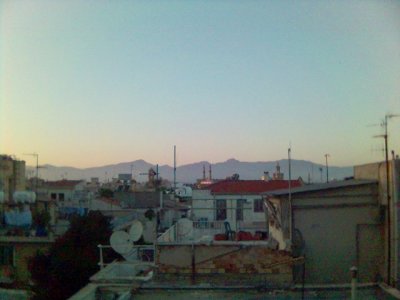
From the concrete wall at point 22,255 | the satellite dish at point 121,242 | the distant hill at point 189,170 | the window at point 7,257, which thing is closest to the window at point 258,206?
the concrete wall at point 22,255

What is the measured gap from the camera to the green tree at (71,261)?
472 inches

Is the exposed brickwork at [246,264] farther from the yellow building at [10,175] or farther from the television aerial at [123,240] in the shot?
the yellow building at [10,175]

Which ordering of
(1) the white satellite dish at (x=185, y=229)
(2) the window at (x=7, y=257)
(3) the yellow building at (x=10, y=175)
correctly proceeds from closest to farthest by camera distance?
(1) the white satellite dish at (x=185, y=229) < (2) the window at (x=7, y=257) < (3) the yellow building at (x=10, y=175)

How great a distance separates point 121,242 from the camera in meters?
→ 8.17

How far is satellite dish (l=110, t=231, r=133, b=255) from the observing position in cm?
810

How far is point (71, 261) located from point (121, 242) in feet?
16.0

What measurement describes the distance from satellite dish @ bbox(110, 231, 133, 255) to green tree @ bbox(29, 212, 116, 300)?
4.24 m

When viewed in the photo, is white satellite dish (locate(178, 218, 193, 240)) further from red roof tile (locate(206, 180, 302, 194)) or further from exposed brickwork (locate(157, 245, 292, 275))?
red roof tile (locate(206, 180, 302, 194))

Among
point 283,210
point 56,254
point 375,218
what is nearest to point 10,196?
point 56,254

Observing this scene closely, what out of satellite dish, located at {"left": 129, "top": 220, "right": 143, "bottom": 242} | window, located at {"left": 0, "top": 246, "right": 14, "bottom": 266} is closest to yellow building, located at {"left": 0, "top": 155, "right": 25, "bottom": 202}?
window, located at {"left": 0, "top": 246, "right": 14, "bottom": 266}

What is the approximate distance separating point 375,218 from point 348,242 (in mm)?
567

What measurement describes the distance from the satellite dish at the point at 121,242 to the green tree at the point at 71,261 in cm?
424

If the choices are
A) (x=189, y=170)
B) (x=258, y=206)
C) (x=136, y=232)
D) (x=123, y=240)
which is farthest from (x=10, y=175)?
(x=189, y=170)

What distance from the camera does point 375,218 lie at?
7.92m
